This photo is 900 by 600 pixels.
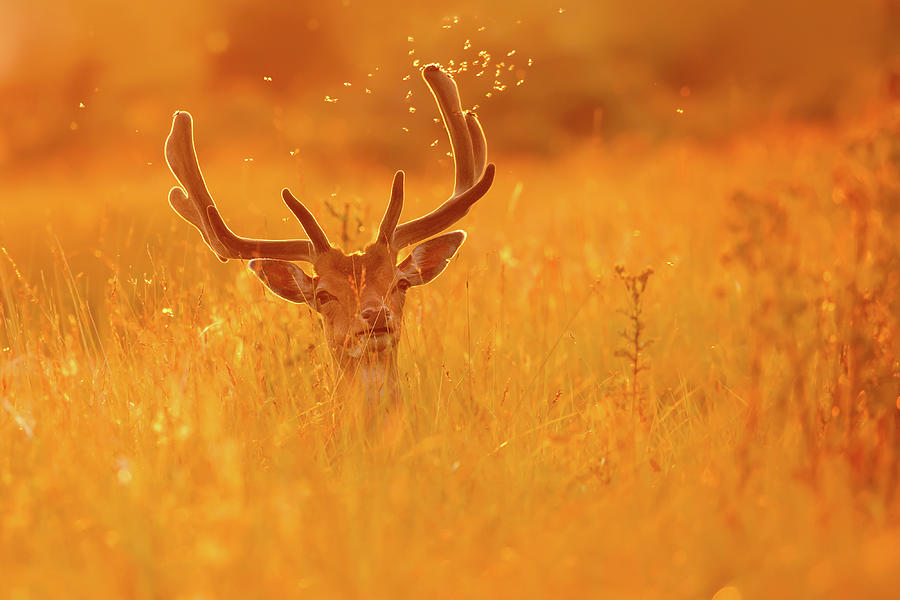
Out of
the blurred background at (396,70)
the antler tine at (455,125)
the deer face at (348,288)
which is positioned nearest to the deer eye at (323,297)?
the deer face at (348,288)

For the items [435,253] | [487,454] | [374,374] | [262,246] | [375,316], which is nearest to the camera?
[487,454]

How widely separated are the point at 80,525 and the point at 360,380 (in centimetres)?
169

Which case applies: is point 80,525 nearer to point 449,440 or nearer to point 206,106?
point 449,440

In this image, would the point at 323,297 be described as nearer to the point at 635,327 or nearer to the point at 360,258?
the point at 360,258

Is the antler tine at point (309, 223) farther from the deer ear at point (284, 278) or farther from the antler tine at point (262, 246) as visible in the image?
the deer ear at point (284, 278)

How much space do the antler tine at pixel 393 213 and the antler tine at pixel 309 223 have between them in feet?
0.87

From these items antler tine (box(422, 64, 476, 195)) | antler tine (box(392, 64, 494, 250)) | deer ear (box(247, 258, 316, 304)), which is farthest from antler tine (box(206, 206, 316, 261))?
antler tine (box(422, 64, 476, 195))

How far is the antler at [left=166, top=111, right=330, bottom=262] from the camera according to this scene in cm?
519

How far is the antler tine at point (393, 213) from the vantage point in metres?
5.22

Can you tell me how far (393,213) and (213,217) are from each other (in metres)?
0.84

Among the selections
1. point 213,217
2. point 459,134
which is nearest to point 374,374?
point 213,217

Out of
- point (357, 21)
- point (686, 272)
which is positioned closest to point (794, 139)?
point (686, 272)

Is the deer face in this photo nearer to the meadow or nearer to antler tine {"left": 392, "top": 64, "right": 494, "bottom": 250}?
the meadow

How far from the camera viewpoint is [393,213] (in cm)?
529
